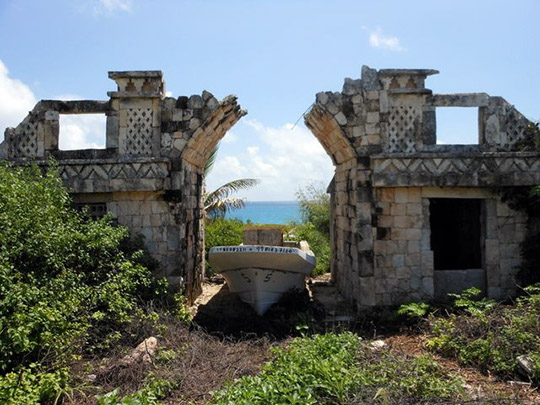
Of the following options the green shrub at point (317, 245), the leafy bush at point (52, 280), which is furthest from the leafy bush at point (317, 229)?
the leafy bush at point (52, 280)

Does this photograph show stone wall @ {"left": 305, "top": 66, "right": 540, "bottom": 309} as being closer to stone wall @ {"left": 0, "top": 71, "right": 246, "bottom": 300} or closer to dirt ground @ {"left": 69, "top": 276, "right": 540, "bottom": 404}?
dirt ground @ {"left": 69, "top": 276, "right": 540, "bottom": 404}

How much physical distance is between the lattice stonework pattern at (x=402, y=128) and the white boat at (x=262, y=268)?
9.30ft

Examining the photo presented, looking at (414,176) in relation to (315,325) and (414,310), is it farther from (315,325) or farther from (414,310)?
(315,325)

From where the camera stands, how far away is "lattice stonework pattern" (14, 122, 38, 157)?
8.91m

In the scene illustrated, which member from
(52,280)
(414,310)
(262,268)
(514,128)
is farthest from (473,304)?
(52,280)

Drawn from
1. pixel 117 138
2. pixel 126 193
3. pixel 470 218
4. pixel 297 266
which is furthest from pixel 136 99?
pixel 470 218

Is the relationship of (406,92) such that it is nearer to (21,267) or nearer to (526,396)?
(526,396)

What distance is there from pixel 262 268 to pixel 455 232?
5512 millimetres

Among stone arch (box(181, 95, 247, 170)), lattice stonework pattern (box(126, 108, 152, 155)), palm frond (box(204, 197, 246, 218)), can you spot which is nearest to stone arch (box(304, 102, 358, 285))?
stone arch (box(181, 95, 247, 170))

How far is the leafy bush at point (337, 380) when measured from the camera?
4.51m

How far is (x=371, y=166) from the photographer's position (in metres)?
8.62

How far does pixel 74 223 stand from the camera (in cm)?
766

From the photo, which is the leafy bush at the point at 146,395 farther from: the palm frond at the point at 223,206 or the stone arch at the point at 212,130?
the palm frond at the point at 223,206

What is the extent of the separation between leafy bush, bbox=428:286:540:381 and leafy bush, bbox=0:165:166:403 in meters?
4.80
